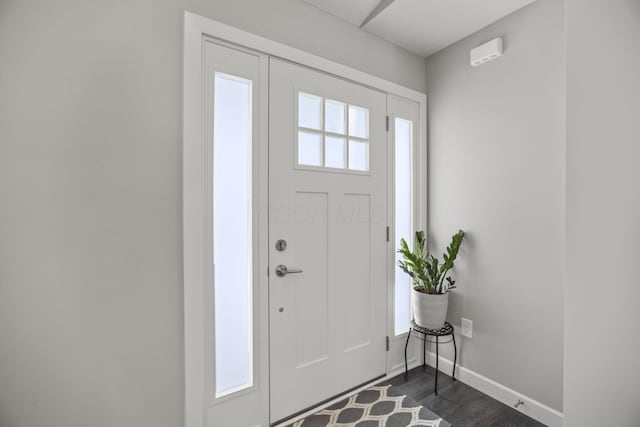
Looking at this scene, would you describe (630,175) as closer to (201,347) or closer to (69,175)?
(201,347)

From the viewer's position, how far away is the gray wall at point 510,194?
167cm

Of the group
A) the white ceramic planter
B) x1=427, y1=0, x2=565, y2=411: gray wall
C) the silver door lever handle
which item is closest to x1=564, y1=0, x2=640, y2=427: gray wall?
x1=427, y1=0, x2=565, y2=411: gray wall

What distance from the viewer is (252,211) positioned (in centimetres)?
159

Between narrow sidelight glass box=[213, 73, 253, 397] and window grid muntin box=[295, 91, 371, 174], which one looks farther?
window grid muntin box=[295, 91, 371, 174]

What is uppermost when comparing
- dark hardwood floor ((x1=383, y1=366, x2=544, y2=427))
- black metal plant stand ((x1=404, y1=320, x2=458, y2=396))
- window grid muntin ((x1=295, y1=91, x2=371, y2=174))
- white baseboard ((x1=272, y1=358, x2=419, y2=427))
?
window grid muntin ((x1=295, y1=91, x2=371, y2=174))

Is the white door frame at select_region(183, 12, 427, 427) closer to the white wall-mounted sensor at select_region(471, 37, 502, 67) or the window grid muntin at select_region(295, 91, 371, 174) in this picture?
the window grid muntin at select_region(295, 91, 371, 174)

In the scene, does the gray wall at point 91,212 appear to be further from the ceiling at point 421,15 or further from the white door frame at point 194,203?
the ceiling at point 421,15

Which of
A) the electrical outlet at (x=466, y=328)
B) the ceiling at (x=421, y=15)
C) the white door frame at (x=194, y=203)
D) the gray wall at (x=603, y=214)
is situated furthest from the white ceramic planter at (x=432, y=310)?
the ceiling at (x=421, y=15)

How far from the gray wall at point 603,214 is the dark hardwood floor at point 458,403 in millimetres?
1010

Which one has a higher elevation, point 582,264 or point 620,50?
point 620,50

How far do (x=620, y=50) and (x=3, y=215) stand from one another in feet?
6.68

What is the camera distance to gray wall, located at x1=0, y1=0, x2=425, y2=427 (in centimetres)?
111

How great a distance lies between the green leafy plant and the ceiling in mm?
1360

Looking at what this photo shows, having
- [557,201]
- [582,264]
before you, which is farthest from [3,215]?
[557,201]
